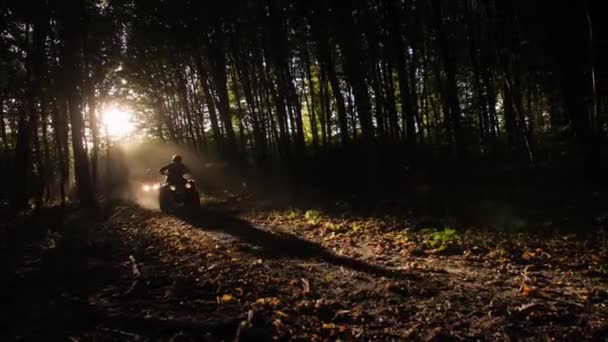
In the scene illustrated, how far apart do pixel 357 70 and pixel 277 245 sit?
841 cm

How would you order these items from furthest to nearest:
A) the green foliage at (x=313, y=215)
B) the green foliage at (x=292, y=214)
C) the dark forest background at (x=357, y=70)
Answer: the dark forest background at (x=357, y=70) < the green foliage at (x=292, y=214) < the green foliage at (x=313, y=215)

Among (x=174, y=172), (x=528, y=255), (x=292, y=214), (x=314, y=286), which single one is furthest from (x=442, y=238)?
(x=174, y=172)

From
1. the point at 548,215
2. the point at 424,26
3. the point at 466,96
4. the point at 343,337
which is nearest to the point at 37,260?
the point at 343,337

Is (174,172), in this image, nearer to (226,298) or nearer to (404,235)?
(404,235)

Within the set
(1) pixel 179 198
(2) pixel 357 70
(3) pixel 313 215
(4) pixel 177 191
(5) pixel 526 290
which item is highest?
(2) pixel 357 70

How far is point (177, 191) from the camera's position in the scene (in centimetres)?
1506

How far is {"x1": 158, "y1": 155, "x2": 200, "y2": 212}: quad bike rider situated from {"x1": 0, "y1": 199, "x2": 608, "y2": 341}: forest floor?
4365 millimetres

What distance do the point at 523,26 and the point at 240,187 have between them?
14.3 meters

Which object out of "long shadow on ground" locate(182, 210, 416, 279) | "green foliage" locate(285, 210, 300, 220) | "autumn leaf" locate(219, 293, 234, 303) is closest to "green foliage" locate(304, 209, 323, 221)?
"green foliage" locate(285, 210, 300, 220)

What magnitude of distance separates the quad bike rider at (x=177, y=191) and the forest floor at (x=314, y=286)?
172 inches

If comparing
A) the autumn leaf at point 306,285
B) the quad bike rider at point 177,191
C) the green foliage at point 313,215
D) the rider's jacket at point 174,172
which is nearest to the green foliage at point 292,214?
the green foliage at point 313,215

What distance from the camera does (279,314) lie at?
15.7ft

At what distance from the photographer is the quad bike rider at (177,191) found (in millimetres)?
14945

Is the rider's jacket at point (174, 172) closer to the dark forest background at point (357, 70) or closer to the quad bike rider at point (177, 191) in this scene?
the quad bike rider at point (177, 191)
